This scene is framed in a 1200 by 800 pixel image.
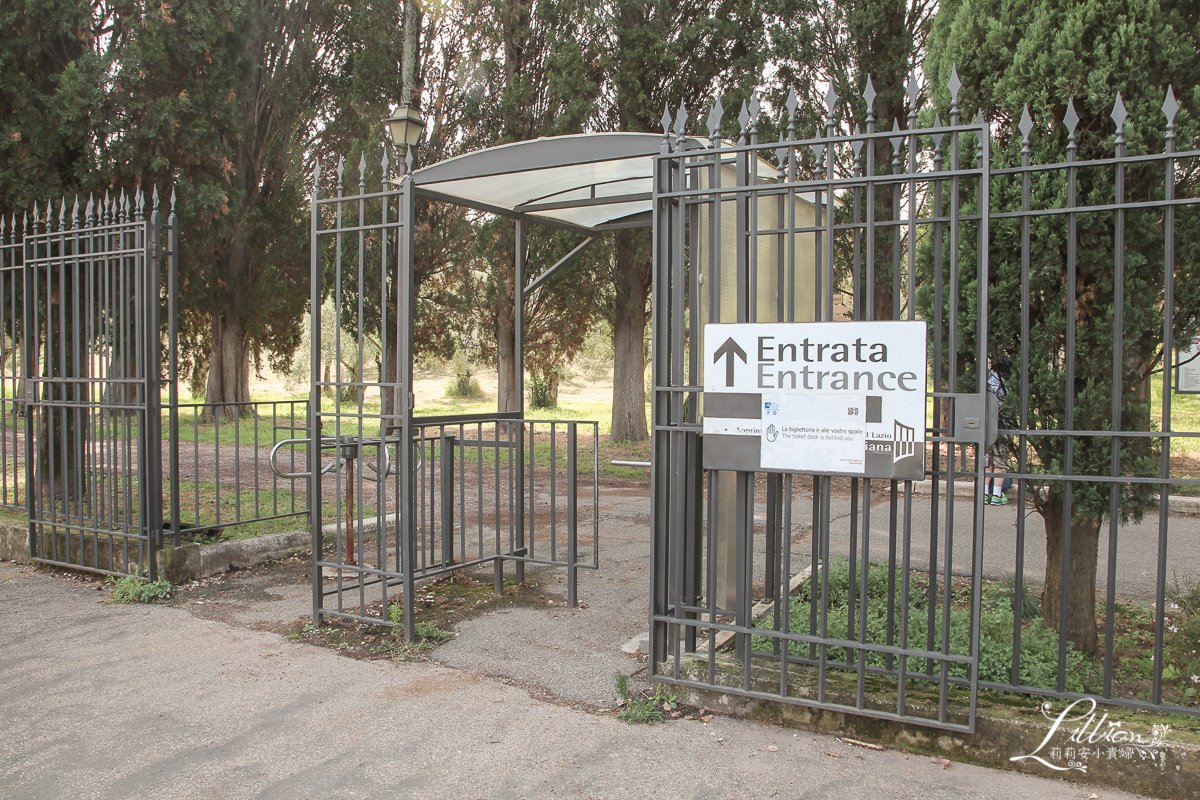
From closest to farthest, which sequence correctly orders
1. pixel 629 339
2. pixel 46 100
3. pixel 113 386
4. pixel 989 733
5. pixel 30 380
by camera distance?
pixel 989 733 → pixel 113 386 → pixel 30 380 → pixel 46 100 → pixel 629 339

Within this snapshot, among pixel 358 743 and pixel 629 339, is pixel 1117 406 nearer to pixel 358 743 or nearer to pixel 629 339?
pixel 358 743

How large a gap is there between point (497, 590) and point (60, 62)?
833 centimetres

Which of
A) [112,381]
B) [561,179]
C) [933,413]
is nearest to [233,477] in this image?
[112,381]

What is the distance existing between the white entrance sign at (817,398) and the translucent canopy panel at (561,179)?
1140 millimetres

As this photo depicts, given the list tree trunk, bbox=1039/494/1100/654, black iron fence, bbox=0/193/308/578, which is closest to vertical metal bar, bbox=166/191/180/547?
black iron fence, bbox=0/193/308/578

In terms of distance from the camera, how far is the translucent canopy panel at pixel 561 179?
460 centimetres

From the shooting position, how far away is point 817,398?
3580 millimetres

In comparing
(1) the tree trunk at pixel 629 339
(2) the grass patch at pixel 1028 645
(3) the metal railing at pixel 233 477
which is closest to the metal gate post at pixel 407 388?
(3) the metal railing at pixel 233 477

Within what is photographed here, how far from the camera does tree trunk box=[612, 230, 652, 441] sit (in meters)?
15.2

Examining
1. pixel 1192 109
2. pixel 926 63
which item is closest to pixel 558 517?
pixel 926 63

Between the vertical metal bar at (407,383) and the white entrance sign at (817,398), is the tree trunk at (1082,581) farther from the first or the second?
the vertical metal bar at (407,383)

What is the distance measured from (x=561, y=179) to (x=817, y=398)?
8.38 feet

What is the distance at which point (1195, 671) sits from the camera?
12.5ft

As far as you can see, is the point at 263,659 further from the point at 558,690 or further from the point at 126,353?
the point at 126,353
